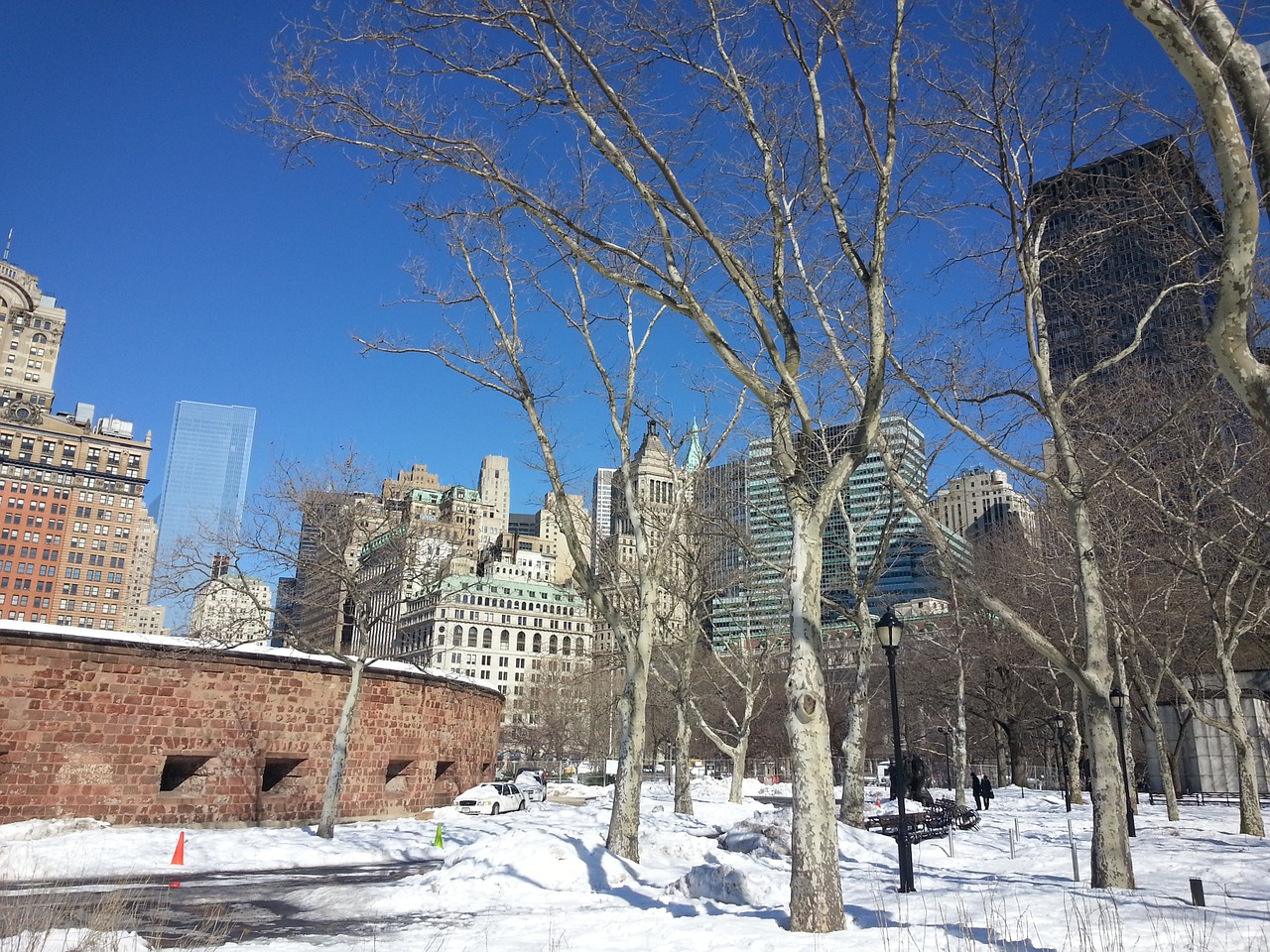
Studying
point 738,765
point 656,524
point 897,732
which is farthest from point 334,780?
point 738,765

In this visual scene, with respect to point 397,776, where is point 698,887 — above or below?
above

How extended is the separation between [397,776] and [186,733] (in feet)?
22.0

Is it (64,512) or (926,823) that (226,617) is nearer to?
(926,823)

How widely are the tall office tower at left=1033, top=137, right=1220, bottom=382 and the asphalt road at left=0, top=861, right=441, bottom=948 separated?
12.0m

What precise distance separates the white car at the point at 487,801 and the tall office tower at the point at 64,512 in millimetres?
104276

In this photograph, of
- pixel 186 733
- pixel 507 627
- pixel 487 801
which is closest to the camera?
pixel 186 733

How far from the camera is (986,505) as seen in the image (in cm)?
6269

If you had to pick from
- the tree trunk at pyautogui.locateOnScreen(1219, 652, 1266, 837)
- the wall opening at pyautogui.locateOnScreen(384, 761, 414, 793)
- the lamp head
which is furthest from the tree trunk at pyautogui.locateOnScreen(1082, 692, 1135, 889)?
the wall opening at pyautogui.locateOnScreen(384, 761, 414, 793)

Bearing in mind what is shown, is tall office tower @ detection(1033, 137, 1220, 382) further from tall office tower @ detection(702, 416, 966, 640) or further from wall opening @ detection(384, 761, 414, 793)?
wall opening @ detection(384, 761, 414, 793)

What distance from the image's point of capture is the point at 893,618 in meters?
12.5

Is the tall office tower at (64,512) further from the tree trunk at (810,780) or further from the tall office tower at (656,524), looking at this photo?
the tree trunk at (810,780)

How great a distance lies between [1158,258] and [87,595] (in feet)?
442

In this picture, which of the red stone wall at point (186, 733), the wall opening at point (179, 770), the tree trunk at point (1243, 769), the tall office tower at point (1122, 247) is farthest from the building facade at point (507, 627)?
the tall office tower at point (1122, 247)

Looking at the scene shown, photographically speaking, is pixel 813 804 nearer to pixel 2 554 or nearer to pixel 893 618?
pixel 893 618
